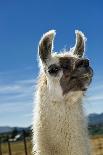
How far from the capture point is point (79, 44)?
20.6 feet

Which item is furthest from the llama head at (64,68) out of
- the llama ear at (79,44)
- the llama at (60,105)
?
the llama ear at (79,44)

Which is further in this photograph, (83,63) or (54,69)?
(54,69)

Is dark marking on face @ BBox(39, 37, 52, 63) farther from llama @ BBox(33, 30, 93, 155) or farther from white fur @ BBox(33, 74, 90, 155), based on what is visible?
white fur @ BBox(33, 74, 90, 155)

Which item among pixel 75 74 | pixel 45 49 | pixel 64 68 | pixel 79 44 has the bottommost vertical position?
pixel 75 74

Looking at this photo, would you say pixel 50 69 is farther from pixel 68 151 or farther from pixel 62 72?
pixel 68 151

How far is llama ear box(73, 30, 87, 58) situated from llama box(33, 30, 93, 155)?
313mm

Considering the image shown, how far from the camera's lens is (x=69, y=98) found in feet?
18.4

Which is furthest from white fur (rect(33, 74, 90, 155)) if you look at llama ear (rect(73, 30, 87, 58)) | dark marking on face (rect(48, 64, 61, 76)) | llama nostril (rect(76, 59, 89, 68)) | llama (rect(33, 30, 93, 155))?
llama ear (rect(73, 30, 87, 58))

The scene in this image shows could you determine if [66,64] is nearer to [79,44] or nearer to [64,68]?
[64,68]

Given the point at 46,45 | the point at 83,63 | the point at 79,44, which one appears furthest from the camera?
the point at 79,44

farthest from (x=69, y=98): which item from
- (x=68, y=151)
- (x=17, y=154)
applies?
(x=17, y=154)

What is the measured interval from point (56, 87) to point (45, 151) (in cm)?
74

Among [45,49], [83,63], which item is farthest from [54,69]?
[83,63]

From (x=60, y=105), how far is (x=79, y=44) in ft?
3.24
